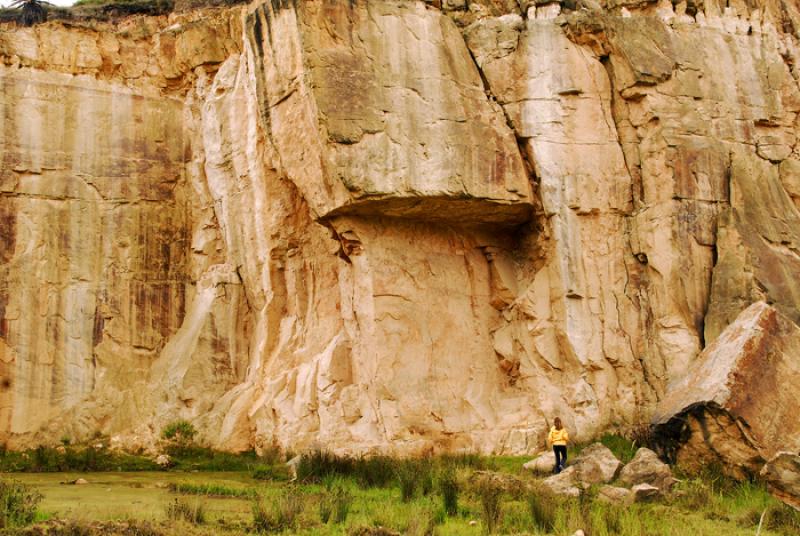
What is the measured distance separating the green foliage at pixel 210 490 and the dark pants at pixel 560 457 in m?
4.46

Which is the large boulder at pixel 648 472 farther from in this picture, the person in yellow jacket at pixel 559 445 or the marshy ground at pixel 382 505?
the person in yellow jacket at pixel 559 445

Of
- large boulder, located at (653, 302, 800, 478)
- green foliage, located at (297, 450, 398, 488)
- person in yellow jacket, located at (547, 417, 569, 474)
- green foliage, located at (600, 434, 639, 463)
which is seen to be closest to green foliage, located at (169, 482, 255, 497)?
green foliage, located at (297, 450, 398, 488)

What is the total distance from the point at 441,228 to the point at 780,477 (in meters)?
8.78

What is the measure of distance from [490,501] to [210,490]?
15.9 ft

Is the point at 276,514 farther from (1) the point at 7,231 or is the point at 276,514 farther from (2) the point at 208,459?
(1) the point at 7,231

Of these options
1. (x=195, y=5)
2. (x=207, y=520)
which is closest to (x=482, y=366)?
(x=207, y=520)

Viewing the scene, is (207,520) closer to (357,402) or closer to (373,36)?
(357,402)

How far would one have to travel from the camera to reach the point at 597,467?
1524cm

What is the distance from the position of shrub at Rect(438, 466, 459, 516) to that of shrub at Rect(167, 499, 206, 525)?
2906 mm

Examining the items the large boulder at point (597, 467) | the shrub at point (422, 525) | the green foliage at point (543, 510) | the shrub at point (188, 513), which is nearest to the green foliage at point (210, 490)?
the shrub at point (188, 513)

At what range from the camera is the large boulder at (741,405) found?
1497 cm

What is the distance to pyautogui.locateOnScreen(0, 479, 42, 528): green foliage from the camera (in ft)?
37.5

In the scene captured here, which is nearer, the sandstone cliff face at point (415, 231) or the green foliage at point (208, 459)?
the sandstone cliff face at point (415, 231)

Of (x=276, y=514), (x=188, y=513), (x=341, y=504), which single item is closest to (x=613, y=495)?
(x=341, y=504)
